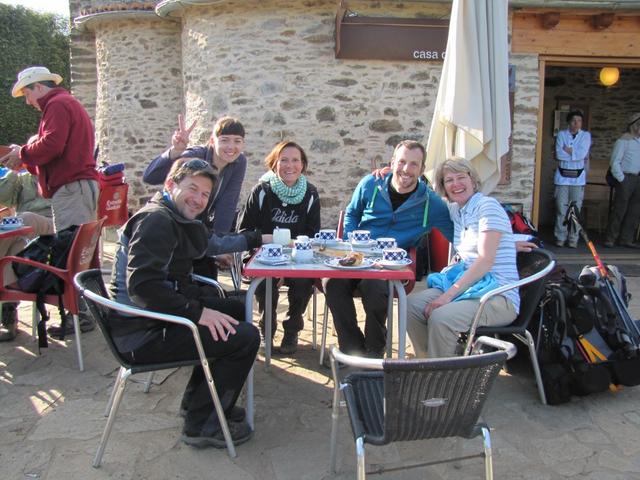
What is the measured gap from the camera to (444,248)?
13.2 ft

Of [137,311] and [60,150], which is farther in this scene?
[60,150]

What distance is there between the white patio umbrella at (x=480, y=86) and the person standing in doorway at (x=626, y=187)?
4522 millimetres

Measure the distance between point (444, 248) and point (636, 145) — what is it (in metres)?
4.83

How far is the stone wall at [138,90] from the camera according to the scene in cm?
787

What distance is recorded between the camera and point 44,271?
3.59 metres

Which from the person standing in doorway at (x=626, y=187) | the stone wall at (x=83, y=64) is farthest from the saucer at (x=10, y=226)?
the person standing in doorway at (x=626, y=187)

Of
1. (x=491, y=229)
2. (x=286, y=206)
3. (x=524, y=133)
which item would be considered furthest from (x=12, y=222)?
(x=524, y=133)

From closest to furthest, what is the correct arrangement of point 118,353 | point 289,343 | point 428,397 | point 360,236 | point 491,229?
point 428,397
point 118,353
point 491,229
point 360,236
point 289,343

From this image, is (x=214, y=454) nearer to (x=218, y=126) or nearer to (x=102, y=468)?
(x=102, y=468)

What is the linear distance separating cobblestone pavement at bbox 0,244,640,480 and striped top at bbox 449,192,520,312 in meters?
0.64

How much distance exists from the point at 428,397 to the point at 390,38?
524 cm

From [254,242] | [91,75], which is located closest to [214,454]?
[254,242]

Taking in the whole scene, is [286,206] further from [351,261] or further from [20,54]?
[20,54]

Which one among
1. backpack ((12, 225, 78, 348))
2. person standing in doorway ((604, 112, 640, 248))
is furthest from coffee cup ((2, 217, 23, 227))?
person standing in doorway ((604, 112, 640, 248))
